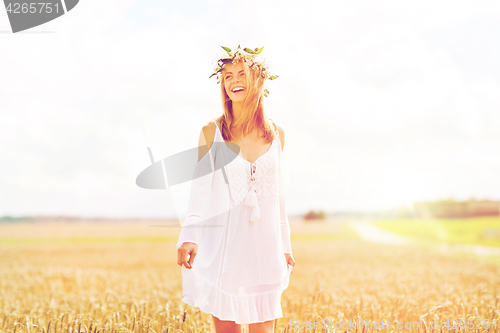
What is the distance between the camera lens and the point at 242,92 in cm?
299

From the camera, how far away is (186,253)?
9.00 feet

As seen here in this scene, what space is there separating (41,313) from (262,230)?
11.2ft

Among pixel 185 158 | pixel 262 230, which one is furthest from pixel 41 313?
pixel 262 230

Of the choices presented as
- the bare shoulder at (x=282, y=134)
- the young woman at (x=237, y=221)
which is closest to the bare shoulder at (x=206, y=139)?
the young woman at (x=237, y=221)

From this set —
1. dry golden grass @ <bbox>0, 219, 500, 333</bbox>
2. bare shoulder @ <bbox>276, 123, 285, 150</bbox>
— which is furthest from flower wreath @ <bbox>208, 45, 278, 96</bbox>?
dry golden grass @ <bbox>0, 219, 500, 333</bbox>

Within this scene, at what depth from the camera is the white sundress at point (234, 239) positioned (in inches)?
110

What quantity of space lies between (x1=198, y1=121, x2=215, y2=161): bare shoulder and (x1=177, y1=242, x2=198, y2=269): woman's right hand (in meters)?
0.64

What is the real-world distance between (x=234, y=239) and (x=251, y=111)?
0.93 metres

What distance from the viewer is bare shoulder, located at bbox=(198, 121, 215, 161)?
9.78 ft

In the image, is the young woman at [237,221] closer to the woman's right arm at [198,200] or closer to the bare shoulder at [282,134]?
the woman's right arm at [198,200]

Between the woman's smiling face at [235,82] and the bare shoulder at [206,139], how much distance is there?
0.27m

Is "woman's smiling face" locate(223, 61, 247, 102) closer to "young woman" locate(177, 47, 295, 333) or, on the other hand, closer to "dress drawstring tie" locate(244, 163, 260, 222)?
"young woman" locate(177, 47, 295, 333)

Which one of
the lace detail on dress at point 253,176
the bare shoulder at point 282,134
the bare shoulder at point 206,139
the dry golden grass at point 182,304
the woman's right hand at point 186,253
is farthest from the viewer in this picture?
the dry golden grass at point 182,304

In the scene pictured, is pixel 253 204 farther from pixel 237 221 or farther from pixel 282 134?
pixel 282 134
